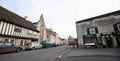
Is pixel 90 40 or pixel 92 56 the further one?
pixel 90 40

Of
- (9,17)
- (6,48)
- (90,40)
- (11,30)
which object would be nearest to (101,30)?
(90,40)

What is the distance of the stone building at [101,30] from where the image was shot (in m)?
15.3

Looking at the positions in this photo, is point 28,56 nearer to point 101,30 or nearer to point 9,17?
point 9,17

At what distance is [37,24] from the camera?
31.7 m

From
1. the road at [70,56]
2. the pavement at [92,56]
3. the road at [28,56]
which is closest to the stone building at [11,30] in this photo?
the road at [28,56]

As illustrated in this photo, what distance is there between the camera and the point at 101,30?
16.6 metres

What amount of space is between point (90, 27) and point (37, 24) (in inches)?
762

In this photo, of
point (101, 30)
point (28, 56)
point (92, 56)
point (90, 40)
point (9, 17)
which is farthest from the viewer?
point (9, 17)

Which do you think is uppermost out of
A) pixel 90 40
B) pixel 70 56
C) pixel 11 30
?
pixel 11 30

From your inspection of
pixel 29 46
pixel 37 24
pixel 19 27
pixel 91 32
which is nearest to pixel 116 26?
pixel 91 32

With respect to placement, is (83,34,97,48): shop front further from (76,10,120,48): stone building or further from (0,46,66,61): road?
(0,46,66,61): road

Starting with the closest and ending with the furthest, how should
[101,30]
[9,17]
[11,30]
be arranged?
[101,30] < [11,30] < [9,17]

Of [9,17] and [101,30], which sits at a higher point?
[9,17]

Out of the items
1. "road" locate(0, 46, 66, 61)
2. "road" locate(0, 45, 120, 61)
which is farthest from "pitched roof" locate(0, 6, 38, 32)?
"road" locate(0, 45, 120, 61)
